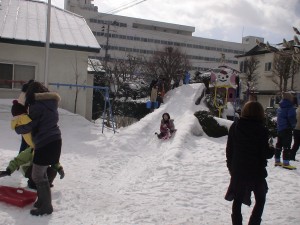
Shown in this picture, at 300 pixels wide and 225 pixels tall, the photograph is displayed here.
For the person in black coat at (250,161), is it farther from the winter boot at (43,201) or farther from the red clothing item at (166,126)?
the red clothing item at (166,126)

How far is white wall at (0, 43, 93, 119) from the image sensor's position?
12.8 m

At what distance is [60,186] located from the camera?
221 inches

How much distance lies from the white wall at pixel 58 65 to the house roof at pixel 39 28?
19.2 inches

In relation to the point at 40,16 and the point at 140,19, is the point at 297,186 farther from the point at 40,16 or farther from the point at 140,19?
the point at 140,19

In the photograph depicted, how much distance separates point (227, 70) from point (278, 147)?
7265mm

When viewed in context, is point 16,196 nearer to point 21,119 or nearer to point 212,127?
point 21,119

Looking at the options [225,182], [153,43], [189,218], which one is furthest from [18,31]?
[153,43]

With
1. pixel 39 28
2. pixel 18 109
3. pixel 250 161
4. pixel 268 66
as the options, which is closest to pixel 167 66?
pixel 268 66

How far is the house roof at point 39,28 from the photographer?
1244 centimetres

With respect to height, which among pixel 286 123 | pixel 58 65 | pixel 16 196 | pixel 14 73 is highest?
pixel 58 65

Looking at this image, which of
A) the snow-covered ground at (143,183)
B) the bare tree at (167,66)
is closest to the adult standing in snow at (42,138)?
the snow-covered ground at (143,183)

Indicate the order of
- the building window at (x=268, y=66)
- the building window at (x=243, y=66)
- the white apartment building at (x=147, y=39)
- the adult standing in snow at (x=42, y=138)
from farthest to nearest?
the white apartment building at (x=147, y=39) → the building window at (x=243, y=66) → the building window at (x=268, y=66) → the adult standing in snow at (x=42, y=138)

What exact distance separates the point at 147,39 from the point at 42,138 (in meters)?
76.5

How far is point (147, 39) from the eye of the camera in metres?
78.9
